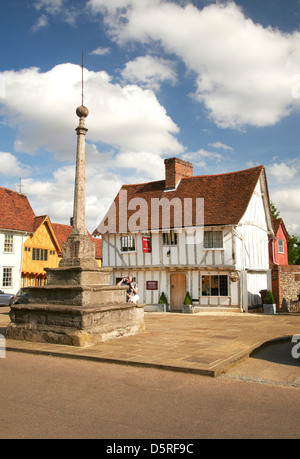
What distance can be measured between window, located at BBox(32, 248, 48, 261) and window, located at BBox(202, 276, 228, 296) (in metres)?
17.3

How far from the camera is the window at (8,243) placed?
3058cm

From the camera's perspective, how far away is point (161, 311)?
22156mm

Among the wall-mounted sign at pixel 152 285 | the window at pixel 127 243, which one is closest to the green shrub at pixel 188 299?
the wall-mounted sign at pixel 152 285

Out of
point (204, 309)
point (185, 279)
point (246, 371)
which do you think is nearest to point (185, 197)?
point (185, 279)

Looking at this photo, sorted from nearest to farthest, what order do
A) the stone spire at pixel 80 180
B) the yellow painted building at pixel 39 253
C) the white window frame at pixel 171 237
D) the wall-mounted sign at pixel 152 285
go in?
the stone spire at pixel 80 180 → the white window frame at pixel 171 237 → the wall-mounted sign at pixel 152 285 → the yellow painted building at pixel 39 253

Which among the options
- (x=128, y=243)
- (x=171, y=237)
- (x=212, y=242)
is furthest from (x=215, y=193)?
(x=128, y=243)

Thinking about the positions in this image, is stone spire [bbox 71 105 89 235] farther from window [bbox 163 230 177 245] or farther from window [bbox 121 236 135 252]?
window [bbox 121 236 135 252]

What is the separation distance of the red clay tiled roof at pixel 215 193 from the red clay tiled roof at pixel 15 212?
949 cm

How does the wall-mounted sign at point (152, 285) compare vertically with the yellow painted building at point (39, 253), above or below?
below

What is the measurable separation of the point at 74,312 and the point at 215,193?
15983mm

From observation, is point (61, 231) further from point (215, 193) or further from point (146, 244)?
point (215, 193)

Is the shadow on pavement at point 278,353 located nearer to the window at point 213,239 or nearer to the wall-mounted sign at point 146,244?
the window at point 213,239

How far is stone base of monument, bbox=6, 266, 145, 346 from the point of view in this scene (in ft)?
29.6

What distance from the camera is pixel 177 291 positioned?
22.8 m
